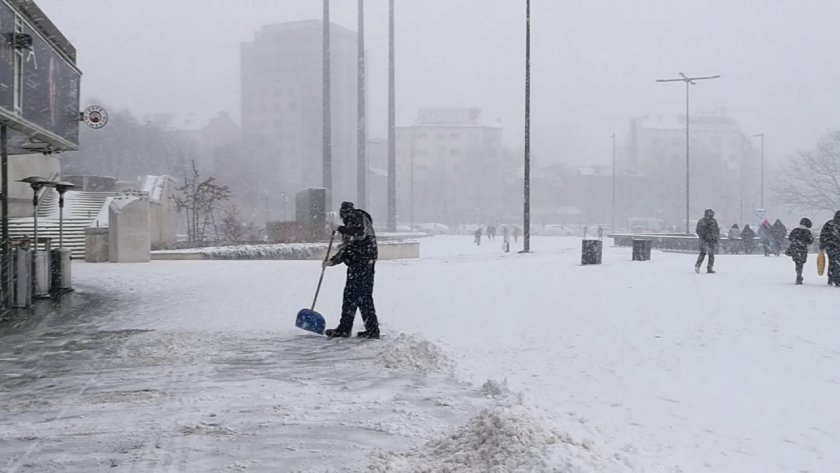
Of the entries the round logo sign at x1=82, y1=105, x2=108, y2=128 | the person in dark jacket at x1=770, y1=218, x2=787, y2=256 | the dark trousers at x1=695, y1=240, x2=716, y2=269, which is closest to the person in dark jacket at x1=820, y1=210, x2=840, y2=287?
the dark trousers at x1=695, y1=240, x2=716, y2=269

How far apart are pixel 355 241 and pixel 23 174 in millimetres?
21916

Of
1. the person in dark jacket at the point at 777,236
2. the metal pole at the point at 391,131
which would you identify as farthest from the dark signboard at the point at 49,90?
the metal pole at the point at 391,131

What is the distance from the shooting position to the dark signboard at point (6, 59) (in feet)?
Answer: 35.3

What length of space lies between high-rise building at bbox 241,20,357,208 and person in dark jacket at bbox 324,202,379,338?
87.5 meters

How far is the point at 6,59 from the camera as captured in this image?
36.4 ft

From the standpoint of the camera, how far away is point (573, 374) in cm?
693

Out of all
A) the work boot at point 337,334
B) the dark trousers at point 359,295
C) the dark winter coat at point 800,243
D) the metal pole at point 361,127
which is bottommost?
the work boot at point 337,334

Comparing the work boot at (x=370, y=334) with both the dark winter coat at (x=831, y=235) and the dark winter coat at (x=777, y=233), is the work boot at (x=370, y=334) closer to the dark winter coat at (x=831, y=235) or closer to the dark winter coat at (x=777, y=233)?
the dark winter coat at (x=831, y=235)

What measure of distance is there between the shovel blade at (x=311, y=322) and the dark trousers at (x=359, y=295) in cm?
29

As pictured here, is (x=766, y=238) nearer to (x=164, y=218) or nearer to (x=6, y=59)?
(x=164, y=218)

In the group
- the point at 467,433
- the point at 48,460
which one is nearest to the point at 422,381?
the point at 467,433

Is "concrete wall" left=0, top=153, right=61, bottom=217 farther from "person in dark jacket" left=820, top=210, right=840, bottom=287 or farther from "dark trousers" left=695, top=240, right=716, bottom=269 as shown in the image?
"person in dark jacket" left=820, top=210, right=840, bottom=287

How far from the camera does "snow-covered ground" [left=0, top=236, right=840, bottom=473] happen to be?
174 inches

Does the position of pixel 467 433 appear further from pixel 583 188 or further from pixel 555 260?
pixel 583 188
